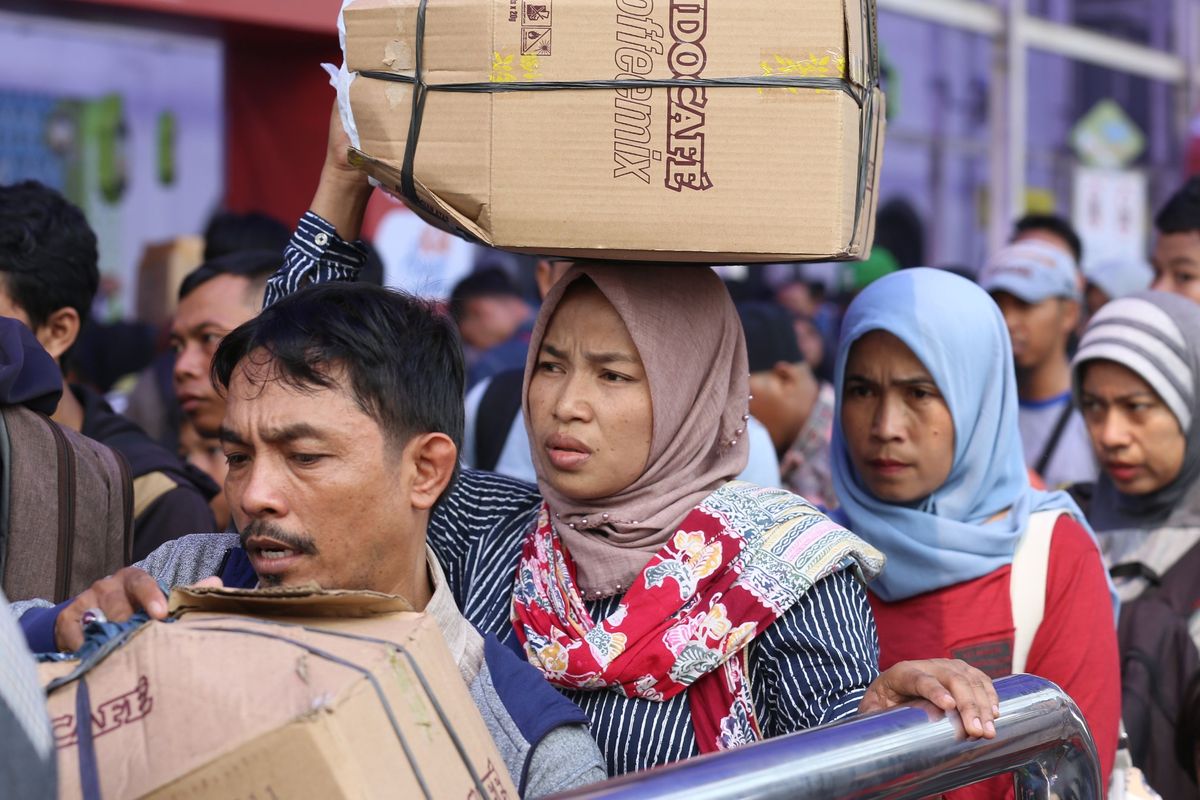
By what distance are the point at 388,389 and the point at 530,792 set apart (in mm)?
590

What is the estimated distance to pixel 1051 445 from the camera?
4.61m

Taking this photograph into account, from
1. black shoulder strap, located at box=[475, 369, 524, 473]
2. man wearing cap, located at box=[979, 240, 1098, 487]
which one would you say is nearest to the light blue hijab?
black shoulder strap, located at box=[475, 369, 524, 473]

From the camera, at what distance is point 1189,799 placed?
2.87 m

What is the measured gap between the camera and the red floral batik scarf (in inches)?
84.3

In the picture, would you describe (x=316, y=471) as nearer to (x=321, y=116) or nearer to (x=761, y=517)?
(x=761, y=517)

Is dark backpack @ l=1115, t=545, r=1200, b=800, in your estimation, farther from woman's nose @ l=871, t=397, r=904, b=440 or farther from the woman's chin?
the woman's chin

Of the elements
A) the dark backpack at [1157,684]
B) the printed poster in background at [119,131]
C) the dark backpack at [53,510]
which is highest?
the printed poster in background at [119,131]

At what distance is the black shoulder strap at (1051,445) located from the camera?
15.1 feet

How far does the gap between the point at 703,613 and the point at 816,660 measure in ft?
0.60

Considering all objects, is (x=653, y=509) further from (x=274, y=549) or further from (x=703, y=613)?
(x=274, y=549)

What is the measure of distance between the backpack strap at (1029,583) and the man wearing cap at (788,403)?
178 centimetres

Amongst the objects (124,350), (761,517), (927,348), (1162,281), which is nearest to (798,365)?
(1162,281)

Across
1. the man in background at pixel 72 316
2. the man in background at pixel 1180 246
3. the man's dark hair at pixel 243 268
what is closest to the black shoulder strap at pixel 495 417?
the man's dark hair at pixel 243 268

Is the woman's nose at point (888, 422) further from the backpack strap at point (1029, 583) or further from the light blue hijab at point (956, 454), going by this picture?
the backpack strap at point (1029, 583)
